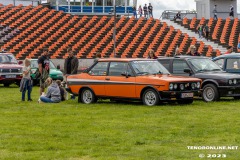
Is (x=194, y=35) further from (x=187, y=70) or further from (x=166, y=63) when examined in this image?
(x=187, y=70)

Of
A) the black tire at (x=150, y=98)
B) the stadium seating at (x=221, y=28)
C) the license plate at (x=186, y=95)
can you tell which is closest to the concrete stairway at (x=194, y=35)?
the stadium seating at (x=221, y=28)

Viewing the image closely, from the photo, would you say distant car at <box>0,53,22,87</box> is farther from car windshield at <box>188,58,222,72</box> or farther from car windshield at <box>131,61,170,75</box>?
car windshield at <box>131,61,170,75</box>

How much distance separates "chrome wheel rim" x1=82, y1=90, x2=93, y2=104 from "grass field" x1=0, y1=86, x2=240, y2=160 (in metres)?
1.24

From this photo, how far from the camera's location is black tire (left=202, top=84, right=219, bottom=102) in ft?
73.4

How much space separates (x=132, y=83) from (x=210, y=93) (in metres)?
3.01

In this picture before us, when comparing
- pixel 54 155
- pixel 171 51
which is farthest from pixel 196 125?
pixel 171 51

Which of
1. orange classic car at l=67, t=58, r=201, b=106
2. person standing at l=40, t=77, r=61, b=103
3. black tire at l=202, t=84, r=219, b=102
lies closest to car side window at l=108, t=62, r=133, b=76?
orange classic car at l=67, t=58, r=201, b=106

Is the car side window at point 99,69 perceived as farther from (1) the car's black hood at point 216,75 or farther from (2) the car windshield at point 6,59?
(2) the car windshield at point 6,59

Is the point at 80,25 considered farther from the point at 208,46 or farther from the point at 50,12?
the point at 208,46

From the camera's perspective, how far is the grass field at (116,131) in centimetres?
1154

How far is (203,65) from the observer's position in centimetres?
2342

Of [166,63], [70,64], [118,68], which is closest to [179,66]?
[166,63]

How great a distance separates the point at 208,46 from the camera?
153ft

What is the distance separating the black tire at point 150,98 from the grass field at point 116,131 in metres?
0.35
